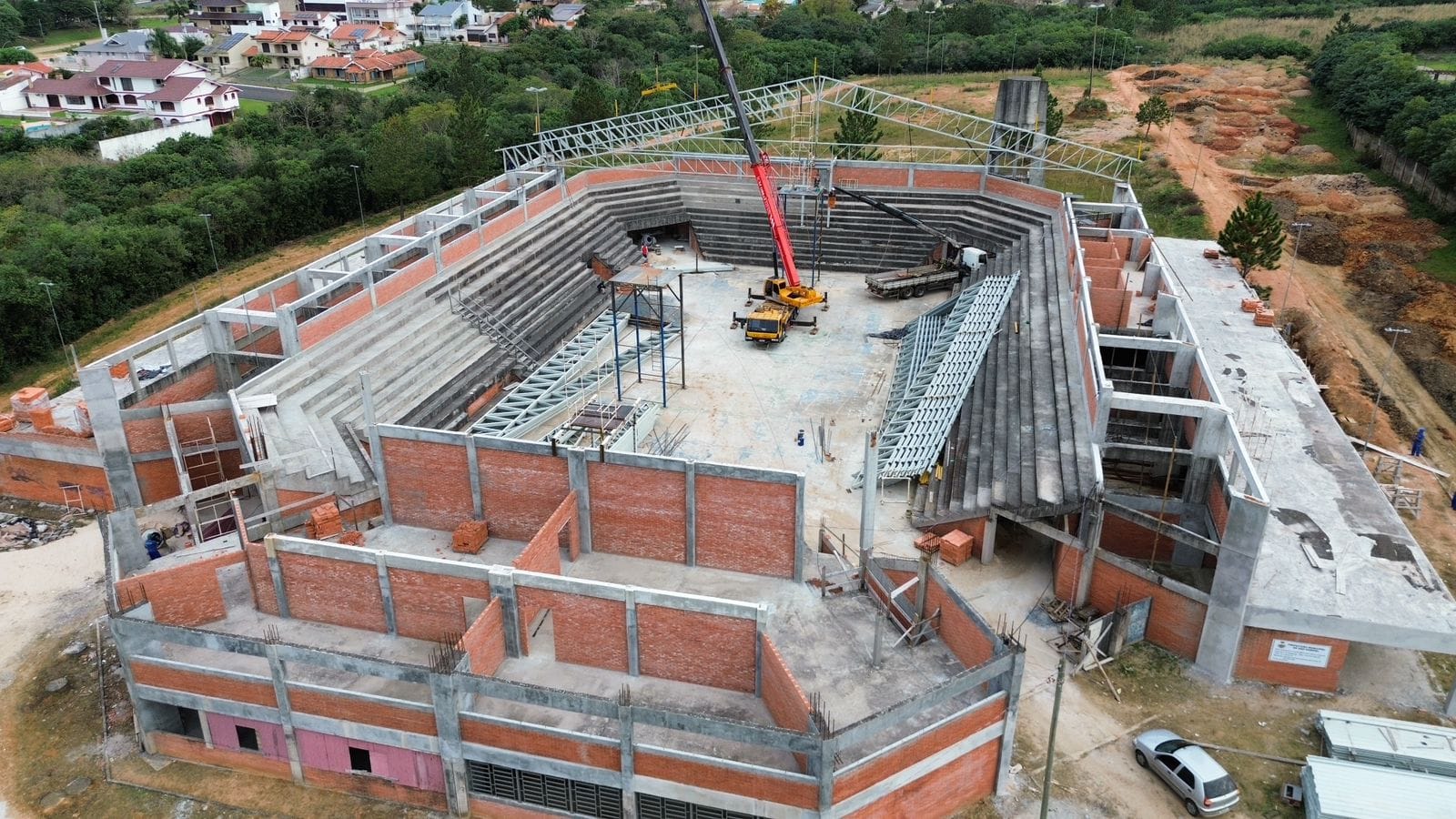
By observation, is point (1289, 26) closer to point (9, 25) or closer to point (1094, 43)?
point (1094, 43)

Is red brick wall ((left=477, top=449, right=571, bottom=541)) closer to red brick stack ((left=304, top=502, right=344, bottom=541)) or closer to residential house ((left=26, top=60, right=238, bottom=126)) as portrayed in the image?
red brick stack ((left=304, top=502, right=344, bottom=541))

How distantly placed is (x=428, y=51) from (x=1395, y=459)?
3435 inches

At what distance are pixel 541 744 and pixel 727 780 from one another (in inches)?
124

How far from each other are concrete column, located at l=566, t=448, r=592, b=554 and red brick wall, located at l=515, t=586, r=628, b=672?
3.27 meters

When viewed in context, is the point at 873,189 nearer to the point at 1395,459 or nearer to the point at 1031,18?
the point at 1395,459

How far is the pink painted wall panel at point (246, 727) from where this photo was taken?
1686 centimetres

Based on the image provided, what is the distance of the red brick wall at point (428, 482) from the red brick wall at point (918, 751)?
1125cm

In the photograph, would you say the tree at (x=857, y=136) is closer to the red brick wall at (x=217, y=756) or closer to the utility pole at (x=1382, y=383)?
the utility pole at (x=1382, y=383)

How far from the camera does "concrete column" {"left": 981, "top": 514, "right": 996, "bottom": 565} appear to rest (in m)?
21.5

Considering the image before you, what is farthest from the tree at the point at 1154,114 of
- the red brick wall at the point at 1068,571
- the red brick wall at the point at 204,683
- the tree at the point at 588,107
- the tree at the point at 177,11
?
the tree at the point at 177,11

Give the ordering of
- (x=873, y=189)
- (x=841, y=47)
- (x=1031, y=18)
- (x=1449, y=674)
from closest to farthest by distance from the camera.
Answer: (x=1449, y=674), (x=873, y=189), (x=841, y=47), (x=1031, y=18)

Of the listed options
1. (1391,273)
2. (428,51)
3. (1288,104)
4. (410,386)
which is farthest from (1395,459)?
(428,51)

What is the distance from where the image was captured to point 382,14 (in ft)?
404

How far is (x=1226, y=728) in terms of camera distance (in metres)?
17.2
